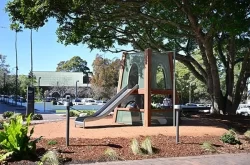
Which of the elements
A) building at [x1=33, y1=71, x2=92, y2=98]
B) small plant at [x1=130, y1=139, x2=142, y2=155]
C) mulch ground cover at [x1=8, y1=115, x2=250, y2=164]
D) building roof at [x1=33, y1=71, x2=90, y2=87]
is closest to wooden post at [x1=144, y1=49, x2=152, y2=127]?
mulch ground cover at [x1=8, y1=115, x2=250, y2=164]

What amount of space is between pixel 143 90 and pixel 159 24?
6.37m

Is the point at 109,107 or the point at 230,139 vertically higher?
the point at 109,107

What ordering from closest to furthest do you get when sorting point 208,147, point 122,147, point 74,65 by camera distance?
1. point 122,147
2. point 208,147
3. point 74,65

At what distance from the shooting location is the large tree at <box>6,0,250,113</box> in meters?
16.3

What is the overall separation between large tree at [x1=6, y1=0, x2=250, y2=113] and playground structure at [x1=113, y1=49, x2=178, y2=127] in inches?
102

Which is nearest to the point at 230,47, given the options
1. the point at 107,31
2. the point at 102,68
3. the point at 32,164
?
the point at 107,31

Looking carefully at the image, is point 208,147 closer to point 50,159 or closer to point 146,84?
point 50,159

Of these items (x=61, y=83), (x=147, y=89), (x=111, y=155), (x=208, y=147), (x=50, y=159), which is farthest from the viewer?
(x=61, y=83)

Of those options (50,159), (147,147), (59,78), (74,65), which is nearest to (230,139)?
(147,147)

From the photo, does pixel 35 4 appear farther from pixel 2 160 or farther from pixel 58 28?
pixel 2 160

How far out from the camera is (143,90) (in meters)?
16.1

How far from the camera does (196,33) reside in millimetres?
19594

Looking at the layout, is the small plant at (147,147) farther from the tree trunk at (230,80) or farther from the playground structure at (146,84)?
the tree trunk at (230,80)

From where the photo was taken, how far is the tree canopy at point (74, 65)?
13050 cm
